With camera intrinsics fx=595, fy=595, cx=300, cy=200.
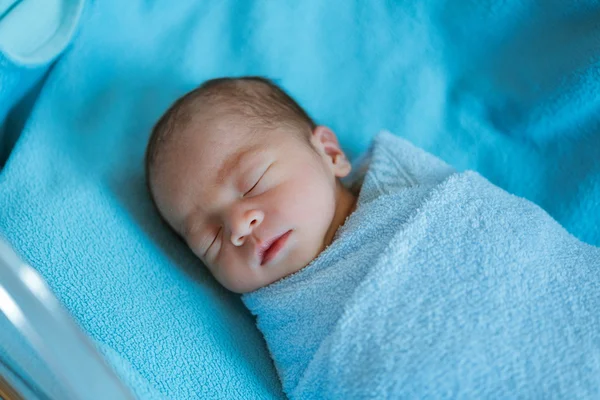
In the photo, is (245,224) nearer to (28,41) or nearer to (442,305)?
(442,305)

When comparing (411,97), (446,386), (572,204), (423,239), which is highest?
(411,97)

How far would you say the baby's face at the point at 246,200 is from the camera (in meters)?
0.95

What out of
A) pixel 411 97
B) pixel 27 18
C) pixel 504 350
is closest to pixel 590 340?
pixel 504 350

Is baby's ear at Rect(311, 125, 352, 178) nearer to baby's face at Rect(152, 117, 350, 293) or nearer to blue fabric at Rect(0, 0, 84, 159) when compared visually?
baby's face at Rect(152, 117, 350, 293)

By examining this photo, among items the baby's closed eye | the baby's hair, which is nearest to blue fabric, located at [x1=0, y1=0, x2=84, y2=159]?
the baby's hair

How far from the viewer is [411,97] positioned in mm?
1335

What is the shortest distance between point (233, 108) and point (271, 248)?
25 centimetres

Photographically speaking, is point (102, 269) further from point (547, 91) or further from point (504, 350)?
point (547, 91)

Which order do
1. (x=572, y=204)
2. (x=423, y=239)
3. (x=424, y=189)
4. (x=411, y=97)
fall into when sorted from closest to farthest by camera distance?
(x=423, y=239), (x=424, y=189), (x=572, y=204), (x=411, y=97)

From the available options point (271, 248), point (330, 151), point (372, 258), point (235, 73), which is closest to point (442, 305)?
point (372, 258)

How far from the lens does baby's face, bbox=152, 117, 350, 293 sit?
3.11 feet

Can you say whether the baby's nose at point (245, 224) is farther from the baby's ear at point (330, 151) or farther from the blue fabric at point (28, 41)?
the blue fabric at point (28, 41)

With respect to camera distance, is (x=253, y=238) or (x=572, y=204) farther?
(x=572, y=204)

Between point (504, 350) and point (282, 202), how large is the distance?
392mm
